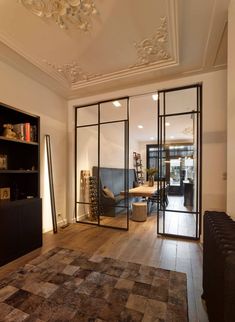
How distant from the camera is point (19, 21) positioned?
2.18 meters

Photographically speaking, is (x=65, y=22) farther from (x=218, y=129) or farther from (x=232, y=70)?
(x=218, y=129)

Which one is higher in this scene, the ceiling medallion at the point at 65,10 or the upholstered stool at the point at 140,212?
the ceiling medallion at the point at 65,10

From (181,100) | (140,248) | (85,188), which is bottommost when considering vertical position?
(140,248)

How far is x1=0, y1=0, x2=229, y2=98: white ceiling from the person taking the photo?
2035 millimetres

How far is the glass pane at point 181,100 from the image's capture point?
11.7 feet

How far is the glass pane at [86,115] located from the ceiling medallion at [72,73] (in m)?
0.93

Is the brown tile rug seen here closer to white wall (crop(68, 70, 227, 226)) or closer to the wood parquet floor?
the wood parquet floor

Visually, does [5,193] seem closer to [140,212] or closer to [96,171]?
[96,171]

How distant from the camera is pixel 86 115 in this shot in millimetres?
4730

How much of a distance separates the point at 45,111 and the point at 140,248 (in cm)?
321

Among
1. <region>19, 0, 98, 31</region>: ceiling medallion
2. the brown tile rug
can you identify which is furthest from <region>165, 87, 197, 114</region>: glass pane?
the brown tile rug

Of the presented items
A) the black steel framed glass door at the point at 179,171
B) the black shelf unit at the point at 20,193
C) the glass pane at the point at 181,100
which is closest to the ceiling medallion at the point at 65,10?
the black shelf unit at the point at 20,193

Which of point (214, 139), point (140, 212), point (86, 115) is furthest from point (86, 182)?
point (214, 139)

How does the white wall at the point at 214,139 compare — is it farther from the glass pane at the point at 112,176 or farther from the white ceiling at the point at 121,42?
the glass pane at the point at 112,176
